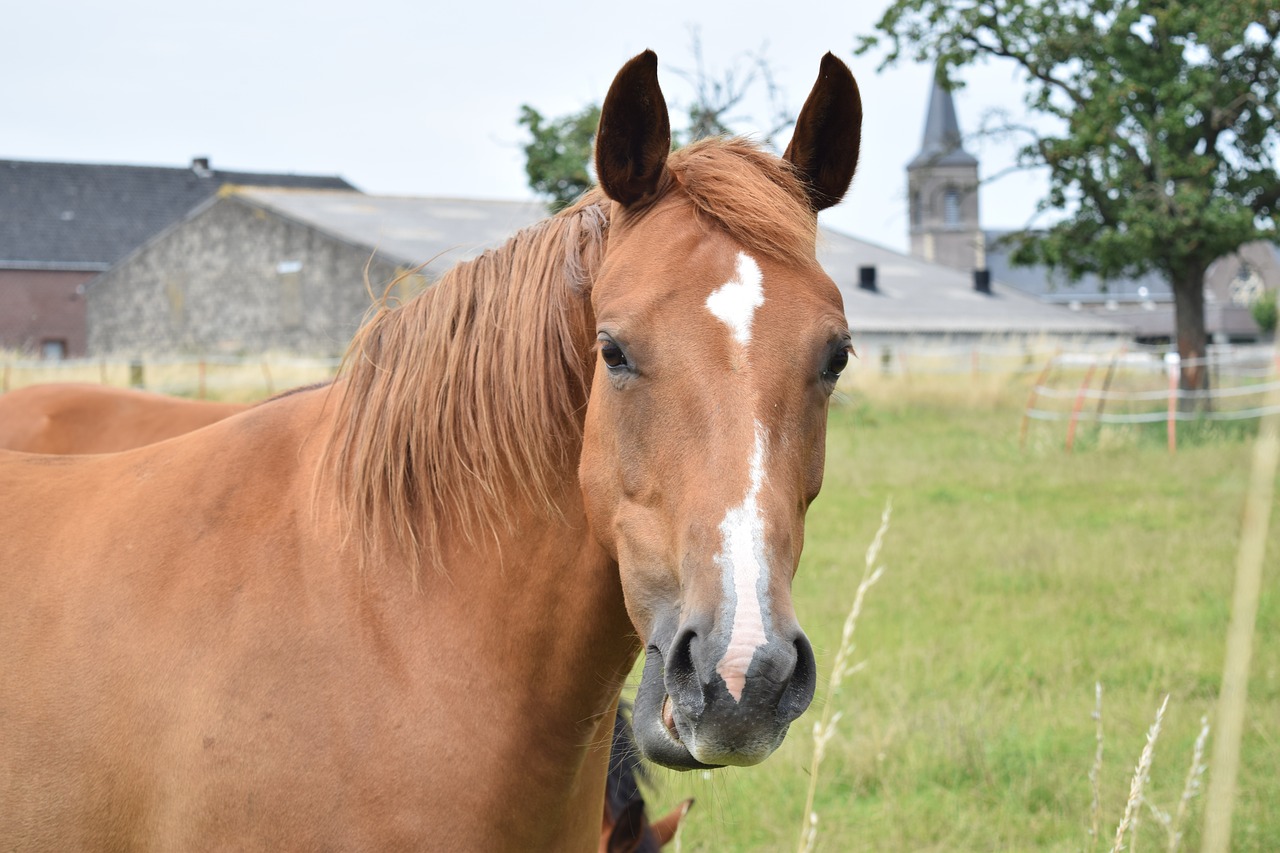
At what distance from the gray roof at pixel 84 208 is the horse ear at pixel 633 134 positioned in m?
42.6

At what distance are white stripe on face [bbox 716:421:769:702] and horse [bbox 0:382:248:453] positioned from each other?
123 inches

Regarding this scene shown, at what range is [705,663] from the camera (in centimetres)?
147

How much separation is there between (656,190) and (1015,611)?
4842 millimetres

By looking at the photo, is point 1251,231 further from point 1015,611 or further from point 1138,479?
point 1015,611

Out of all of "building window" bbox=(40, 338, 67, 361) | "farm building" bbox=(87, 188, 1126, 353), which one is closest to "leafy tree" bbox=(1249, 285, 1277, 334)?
"farm building" bbox=(87, 188, 1126, 353)

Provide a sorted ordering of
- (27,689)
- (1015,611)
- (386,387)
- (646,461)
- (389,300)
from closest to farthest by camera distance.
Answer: (646,461) → (27,689) → (386,387) → (389,300) → (1015,611)

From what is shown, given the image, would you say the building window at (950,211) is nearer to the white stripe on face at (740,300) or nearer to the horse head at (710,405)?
the horse head at (710,405)

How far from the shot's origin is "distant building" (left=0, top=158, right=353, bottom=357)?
3803 centimetres

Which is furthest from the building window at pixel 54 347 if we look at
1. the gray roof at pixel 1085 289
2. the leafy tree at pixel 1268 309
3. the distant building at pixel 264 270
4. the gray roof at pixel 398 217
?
the gray roof at pixel 1085 289

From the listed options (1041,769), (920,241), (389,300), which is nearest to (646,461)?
(389,300)

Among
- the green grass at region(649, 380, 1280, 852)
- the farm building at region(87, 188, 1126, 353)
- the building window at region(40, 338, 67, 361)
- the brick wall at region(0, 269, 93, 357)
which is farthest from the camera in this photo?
the building window at region(40, 338, 67, 361)

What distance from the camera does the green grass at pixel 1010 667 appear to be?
3744 millimetres

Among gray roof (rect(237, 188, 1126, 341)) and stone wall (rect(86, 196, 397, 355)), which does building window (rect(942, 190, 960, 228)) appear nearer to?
gray roof (rect(237, 188, 1126, 341))

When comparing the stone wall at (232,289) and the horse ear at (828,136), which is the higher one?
the stone wall at (232,289)
